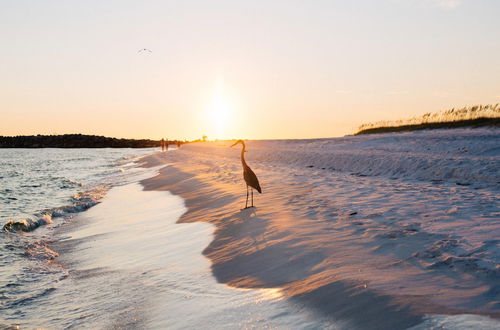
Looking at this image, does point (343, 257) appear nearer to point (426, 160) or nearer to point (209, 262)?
point (209, 262)

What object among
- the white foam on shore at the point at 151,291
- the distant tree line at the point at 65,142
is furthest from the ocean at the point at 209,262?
the distant tree line at the point at 65,142

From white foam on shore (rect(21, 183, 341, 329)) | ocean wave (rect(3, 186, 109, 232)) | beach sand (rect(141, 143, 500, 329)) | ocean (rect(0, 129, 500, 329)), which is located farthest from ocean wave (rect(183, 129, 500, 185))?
ocean wave (rect(3, 186, 109, 232))

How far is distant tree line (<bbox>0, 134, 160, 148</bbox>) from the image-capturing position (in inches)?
6427

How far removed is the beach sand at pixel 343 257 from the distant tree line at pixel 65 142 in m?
157

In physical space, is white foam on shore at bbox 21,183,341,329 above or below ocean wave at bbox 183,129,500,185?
below

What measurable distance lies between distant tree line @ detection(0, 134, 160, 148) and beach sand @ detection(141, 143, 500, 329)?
157 m

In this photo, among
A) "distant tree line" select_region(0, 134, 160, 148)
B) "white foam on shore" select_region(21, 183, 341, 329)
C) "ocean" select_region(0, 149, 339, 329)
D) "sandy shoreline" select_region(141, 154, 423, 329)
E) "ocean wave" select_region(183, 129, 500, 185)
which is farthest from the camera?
"distant tree line" select_region(0, 134, 160, 148)

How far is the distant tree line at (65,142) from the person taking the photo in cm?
16325

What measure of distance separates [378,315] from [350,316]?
288 mm

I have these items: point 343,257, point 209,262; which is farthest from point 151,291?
point 343,257

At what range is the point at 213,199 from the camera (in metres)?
A: 13.4

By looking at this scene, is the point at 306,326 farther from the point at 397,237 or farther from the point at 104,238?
the point at 104,238

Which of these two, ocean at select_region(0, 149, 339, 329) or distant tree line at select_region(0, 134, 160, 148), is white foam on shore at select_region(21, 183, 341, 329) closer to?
ocean at select_region(0, 149, 339, 329)

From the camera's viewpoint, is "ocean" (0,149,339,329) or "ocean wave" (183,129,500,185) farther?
"ocean wave" (183,129,500,185)
